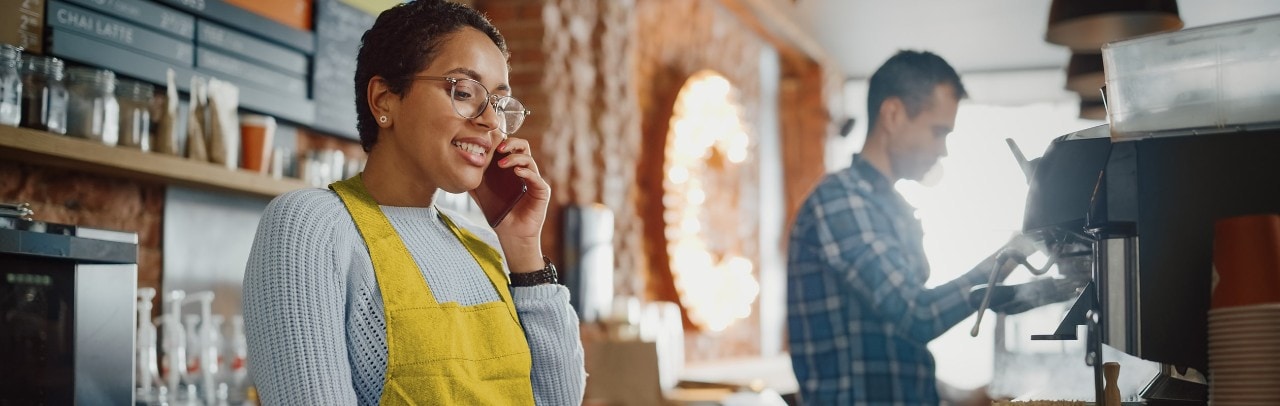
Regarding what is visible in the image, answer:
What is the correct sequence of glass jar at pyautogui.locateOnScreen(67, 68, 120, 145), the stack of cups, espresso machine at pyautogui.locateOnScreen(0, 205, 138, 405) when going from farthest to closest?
glass jar at pyautogui.locateOnScreen(67, 68, 120, 145) → espresso machine at pyautogui.locateOnScreen(0, 205, 138, 405) → the stack of cups

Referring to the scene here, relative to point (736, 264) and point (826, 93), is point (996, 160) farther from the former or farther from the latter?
point (736, 264)

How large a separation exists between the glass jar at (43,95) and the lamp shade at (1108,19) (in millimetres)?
2682

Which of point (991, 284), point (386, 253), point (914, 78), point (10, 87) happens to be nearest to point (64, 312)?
point (10, 87)

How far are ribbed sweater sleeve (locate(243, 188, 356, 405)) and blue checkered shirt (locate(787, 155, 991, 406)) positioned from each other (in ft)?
4.77

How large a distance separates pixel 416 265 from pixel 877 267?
134 cm

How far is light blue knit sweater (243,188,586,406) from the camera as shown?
1.29 meters

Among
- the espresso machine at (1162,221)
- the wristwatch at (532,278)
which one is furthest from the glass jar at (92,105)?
the espresso machine at (1162,221)

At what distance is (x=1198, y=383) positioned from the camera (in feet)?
5.16

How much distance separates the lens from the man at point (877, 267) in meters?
2.52

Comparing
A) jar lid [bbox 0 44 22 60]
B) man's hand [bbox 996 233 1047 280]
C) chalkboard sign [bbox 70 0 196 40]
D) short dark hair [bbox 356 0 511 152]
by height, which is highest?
chalkboard sign [bbox 70 0 196 40]

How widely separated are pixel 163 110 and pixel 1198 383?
7.36 ft

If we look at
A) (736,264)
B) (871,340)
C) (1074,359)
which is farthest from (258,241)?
(736,264)

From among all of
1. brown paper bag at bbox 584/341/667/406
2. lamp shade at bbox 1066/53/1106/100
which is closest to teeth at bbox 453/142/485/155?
brown paper bag at bbox 584/341/667/406

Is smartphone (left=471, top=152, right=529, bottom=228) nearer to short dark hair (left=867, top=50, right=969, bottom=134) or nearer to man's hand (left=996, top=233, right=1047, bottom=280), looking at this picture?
man's hand (left=996, top=233, right=1047, bottom=280)
